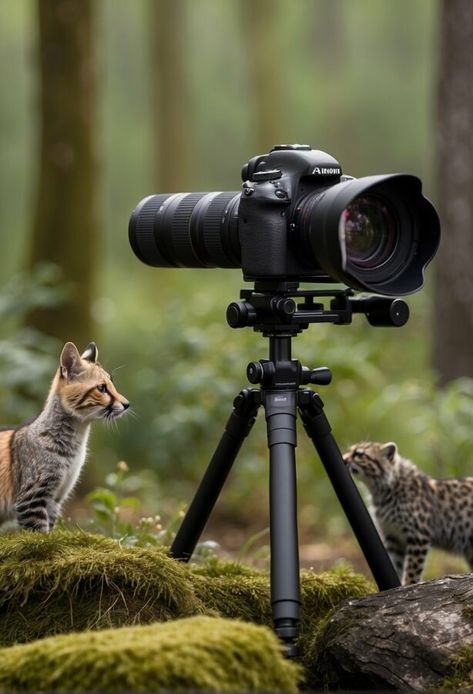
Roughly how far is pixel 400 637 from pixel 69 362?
1.70 meters

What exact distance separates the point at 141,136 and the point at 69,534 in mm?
22718

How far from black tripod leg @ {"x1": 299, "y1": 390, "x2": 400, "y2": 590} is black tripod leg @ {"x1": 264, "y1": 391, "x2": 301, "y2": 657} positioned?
155 millimetres

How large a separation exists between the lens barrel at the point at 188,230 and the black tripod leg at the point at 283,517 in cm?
63

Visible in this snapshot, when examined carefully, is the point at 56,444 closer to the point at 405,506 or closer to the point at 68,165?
the point at 405,506

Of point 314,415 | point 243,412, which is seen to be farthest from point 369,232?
point 243,412

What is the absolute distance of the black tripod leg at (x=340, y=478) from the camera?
13.6ft

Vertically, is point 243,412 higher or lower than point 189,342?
lower

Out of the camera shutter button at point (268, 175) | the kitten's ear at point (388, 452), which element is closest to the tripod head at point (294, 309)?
the camera shutter button at point (268, 175)

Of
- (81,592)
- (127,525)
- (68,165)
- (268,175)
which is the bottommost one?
(81,592)

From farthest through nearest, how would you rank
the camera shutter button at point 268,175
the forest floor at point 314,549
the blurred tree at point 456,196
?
the blurred tree at point 456,196 → the forest floor at point 314,549 → the camera shutter button at point 268,175

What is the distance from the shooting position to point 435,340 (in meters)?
8.71

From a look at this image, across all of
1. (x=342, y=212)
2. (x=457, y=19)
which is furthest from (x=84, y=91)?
(x=342, y=212)

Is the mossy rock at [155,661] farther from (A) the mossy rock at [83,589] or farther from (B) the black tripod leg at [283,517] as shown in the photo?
(A) the mossy rock at [83,589]

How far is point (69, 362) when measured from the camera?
446 centimetres
